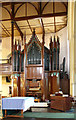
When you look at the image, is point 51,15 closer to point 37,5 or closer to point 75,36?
point 37,5

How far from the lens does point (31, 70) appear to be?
1066 cm

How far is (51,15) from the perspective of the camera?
10.5 m

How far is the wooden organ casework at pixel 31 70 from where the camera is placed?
10.5 m

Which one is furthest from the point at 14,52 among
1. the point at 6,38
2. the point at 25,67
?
the point at 6,38

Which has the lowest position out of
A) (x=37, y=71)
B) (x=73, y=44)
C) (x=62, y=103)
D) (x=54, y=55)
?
(x=62, y=103)

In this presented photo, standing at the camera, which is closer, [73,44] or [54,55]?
[73,44]

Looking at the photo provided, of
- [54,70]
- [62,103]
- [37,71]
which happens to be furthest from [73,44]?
[37,71]

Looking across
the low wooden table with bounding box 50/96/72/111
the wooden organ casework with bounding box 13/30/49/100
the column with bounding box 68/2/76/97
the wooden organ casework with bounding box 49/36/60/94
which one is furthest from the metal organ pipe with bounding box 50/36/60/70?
the column with bounding box 68/2/76/97

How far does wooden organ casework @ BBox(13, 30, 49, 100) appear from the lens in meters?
10.5

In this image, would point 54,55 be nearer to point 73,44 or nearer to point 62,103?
point 62,103

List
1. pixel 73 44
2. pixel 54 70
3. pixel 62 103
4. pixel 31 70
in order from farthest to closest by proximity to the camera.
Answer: pixel 31 70 → pixel 54 70 → pixel 62 103 → pixel 73 44

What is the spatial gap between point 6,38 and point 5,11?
5.15 metres

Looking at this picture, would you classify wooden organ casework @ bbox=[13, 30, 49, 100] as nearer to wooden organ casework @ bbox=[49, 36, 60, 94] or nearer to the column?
wooden organ casework @ bbox=[49, 36, 60, 94]

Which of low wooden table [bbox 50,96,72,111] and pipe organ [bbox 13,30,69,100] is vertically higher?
pipe organ [bbox 13,30,69,100]
